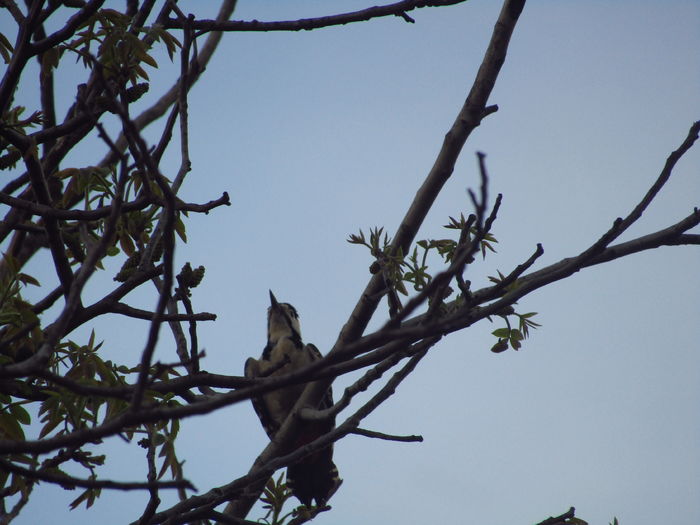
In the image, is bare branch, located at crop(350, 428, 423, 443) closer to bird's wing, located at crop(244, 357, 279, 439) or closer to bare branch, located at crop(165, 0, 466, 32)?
bare branch, located at crop(165, 0, 466, 32)

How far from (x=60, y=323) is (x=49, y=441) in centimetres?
29

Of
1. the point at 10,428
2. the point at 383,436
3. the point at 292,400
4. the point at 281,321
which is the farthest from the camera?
the point at 281,321

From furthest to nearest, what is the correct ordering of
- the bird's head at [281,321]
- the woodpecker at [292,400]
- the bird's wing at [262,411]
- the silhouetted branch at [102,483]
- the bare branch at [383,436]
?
the bird's head at [281,321], the bird's wing at [262,411], the woodpecker at [292,400], the bare branch at [383,436], the silhouetted branch at [102,483]

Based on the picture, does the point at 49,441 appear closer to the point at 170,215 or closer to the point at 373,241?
the point at 170,215

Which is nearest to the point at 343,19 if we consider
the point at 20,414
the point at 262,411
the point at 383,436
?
the point at 383,436

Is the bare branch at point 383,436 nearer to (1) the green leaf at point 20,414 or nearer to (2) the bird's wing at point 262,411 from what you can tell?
(1) the green leaf at point 20,414

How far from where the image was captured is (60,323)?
1912mm

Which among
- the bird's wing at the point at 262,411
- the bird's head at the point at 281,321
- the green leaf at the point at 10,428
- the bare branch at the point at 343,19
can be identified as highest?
the bird's head at the point at 281,321

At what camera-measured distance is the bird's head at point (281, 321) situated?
7605 millimetres

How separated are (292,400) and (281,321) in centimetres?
102

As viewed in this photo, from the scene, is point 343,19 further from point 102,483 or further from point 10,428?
point 102,483

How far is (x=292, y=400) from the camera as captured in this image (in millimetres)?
7020

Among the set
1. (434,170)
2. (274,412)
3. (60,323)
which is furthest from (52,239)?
(274,412)

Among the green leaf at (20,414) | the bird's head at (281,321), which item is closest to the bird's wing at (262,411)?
the bird's head at (281,321)
